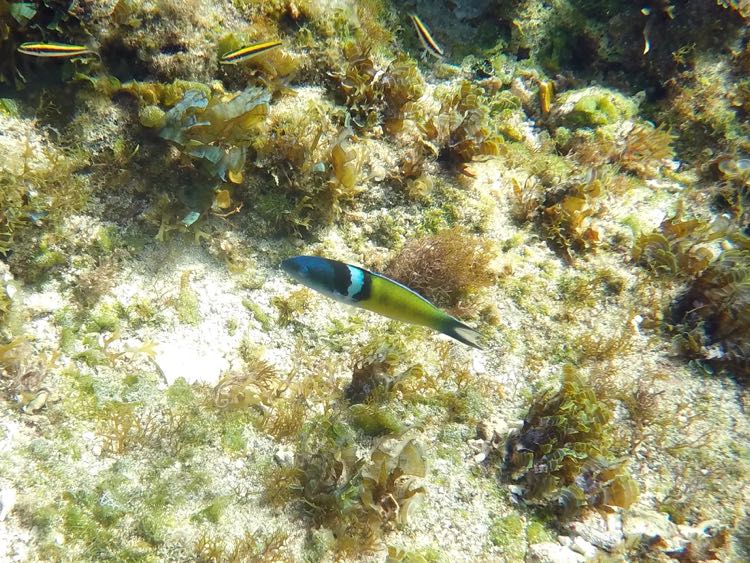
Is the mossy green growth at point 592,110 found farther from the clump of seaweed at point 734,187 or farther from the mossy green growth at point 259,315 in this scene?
the mossy green growth at point 259,315

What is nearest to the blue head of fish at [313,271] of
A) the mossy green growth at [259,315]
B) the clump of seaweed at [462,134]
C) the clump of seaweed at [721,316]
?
the mossy green growth at [259,315]

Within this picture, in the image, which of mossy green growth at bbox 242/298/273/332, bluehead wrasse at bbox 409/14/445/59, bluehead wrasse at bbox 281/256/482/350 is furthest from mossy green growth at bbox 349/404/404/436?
bluehead wrasse at bbox 409/14/445/59

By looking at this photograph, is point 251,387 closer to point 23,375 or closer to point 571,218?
point 23,375

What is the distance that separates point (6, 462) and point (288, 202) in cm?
311

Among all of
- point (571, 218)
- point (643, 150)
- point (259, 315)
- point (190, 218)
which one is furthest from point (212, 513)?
point (643, 150)

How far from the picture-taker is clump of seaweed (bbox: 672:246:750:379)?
15.2 ft

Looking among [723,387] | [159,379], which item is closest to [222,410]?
[159,379]

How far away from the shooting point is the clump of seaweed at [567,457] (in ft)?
11.8

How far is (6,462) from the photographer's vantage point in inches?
119

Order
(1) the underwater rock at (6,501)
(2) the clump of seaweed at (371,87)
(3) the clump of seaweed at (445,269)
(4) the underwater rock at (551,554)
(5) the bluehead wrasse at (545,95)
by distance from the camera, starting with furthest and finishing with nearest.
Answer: (5) the bluehead wrasse at (545,95) → (2) the clump of seaweed at (371,87) → (3) the clump of seaweed at (445,269) → (4) the underwater rock at (551,554) → (1) the underwater rock at (6,501)

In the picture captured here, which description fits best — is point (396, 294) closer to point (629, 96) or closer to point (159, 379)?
point (159, 379)

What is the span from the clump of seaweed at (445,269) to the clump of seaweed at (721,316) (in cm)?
229

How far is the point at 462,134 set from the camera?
516cm

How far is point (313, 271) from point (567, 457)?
2772 millimetres
